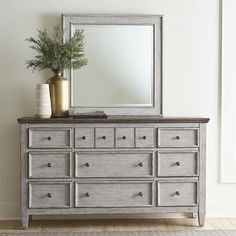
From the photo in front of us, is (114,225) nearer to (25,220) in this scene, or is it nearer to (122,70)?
(25,220)

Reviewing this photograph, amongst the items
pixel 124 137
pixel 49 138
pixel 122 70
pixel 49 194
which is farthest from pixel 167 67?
pixel 49 194

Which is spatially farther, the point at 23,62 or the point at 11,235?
the point at 23,62

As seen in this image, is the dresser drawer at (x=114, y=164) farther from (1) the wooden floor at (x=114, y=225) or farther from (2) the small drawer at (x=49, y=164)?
(1) the wooden floor at (x=114, y=225)

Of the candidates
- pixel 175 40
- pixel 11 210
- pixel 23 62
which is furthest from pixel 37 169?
pixel 175 40

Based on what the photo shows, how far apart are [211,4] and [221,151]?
1228 mm

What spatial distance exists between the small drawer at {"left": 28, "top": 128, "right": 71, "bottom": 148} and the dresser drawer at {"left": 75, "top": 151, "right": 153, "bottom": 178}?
5.6 inches

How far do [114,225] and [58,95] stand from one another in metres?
1.12

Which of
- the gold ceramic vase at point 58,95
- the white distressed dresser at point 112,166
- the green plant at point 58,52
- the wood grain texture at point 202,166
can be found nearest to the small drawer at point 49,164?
the white distressed dresser at point 112,166

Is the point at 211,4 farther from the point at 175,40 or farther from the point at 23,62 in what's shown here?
the point at 23,62

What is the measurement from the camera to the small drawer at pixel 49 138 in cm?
388

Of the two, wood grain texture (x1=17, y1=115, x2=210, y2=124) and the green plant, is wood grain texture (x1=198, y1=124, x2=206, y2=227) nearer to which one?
wood grain texture (x1=17, y1=115, x2=210, y2=124)

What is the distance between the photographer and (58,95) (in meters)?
4.09

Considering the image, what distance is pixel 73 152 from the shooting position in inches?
154

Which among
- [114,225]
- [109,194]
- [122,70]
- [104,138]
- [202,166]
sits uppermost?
A: [122,70]
